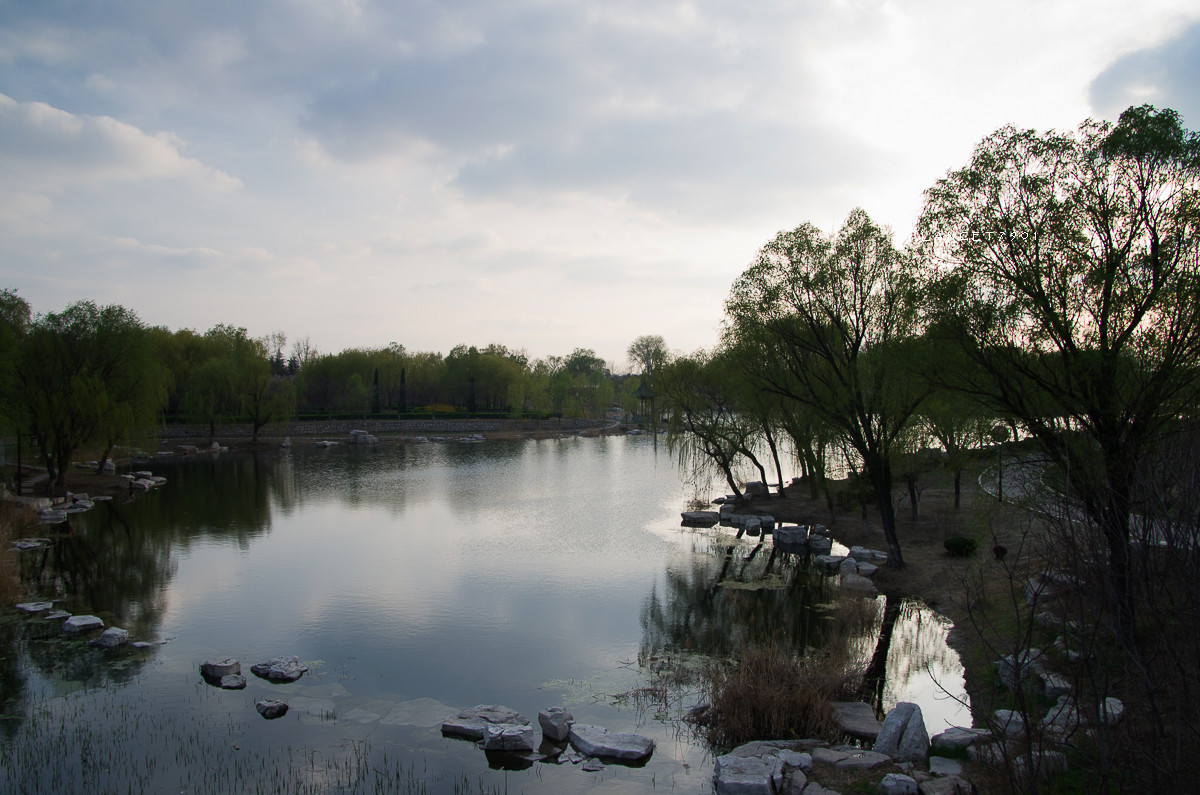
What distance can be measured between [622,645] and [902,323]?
36.6ft

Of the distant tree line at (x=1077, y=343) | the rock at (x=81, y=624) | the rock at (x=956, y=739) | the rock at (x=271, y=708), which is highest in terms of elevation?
the distant tree line at (x=1077, y=343)

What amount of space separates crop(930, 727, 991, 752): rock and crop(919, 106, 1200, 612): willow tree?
358cm

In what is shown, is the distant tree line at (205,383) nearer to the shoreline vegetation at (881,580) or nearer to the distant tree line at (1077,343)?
the shoreline vegetation at (881,580)

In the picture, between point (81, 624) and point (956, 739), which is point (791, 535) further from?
point (81, 624)

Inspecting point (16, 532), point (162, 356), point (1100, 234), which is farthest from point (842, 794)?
point (162, 356)

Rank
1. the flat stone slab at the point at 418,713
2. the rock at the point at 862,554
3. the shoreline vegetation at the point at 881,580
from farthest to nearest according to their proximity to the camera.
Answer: the rock at the point at 862,554, the flat stone slab at the point at 418,713, the shoreline vegetation at the point at 881,580

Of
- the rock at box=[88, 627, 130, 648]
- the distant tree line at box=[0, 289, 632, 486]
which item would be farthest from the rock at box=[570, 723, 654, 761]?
the distant tree line at box=[0, 289, 632, 486]

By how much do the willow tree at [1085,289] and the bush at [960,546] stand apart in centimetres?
708

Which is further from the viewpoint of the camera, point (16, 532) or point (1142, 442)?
point (16, 532)

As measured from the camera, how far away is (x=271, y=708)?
1184cm

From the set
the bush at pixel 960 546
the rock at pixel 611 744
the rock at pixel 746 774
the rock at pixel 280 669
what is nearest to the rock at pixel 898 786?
the rock at pixel 746 774

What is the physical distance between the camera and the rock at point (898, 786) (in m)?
8.34

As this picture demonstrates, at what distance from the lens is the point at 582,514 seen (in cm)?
3120

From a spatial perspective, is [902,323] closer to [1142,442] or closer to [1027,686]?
[1142,442]
